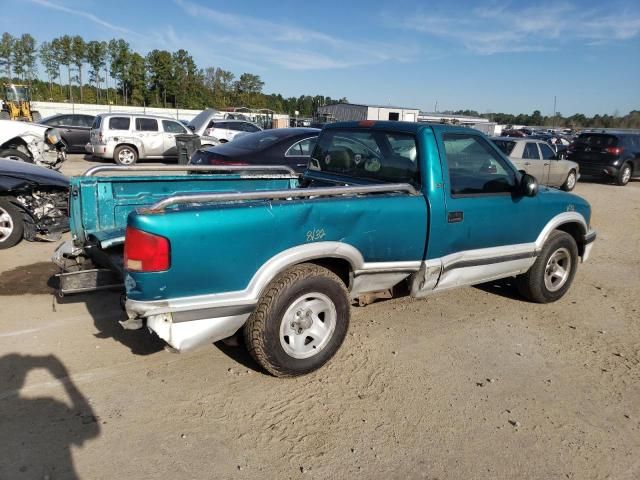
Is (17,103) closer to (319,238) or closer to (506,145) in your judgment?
(506,145)

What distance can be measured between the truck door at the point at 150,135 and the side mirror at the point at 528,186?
14.1 m

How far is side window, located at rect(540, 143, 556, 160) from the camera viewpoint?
13648 mm

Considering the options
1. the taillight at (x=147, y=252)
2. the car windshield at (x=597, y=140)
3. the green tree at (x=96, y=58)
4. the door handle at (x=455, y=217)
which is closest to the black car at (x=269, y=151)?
the door handle at (x=455, y=217)

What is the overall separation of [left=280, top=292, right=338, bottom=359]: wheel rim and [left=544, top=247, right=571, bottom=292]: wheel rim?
2685 millimetres

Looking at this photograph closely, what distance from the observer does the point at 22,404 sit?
9.95 ft

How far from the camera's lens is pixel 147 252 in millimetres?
2729

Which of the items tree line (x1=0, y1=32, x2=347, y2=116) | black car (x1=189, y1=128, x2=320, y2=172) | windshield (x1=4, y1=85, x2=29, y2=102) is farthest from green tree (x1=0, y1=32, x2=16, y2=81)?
black car (x1=189, y1=128, x2=320, y2=172)

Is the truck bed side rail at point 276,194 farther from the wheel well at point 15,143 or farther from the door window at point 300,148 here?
the wheel well at point 15,143

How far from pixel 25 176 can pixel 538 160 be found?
12.4 m

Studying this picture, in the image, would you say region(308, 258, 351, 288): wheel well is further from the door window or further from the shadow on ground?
the door window

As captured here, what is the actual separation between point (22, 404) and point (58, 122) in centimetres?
1856

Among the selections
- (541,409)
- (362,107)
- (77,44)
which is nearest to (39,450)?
(541,409)

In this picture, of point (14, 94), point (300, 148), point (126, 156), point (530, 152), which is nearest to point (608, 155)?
point (530, 152)

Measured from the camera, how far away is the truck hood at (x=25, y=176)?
241 inches
